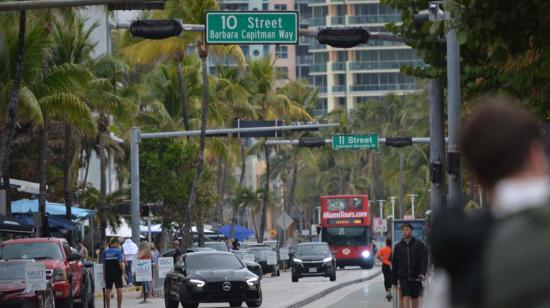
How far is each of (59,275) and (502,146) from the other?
2515 centimetres

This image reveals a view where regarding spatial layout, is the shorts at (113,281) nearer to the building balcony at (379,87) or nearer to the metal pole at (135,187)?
the metal pole at (135,187)

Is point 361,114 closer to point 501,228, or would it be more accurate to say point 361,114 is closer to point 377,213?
point 377,213

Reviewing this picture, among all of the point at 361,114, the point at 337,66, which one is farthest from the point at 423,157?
the point at 337,66

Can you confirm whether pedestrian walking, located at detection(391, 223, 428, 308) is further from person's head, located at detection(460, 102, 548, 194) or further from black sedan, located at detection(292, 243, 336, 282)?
black sedan, located at detection(292, 243, 336, 282)

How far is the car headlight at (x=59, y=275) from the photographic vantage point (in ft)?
92.9

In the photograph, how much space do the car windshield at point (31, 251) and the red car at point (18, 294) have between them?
1.87 meters

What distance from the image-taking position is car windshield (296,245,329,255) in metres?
55.8

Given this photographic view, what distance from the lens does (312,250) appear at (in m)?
56.1

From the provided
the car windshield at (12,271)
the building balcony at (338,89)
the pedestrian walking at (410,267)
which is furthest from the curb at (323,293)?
the building balcony at (338,89)

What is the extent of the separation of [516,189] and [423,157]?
96.4 m

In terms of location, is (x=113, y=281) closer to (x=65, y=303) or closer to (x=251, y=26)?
(x=65, y=303)

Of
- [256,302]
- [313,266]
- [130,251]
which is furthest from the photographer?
[313,266]

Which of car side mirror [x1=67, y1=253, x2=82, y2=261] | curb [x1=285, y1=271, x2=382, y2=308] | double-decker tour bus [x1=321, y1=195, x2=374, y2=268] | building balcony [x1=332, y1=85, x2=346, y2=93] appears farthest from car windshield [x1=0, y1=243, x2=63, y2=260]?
building balcony [x1=332, y1=85, x2=346, y2=93]

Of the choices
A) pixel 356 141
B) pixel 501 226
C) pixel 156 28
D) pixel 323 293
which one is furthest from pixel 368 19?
pixel 501 226
